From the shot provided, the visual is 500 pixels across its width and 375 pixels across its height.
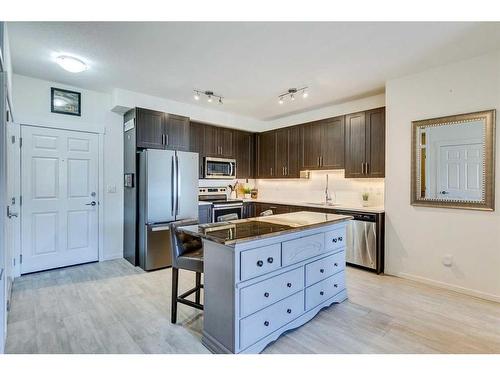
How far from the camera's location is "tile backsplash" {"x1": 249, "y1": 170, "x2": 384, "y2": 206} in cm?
424

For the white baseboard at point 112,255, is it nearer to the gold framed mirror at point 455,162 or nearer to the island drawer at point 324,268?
the island drawer at point 324,268

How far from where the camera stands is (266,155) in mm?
5598

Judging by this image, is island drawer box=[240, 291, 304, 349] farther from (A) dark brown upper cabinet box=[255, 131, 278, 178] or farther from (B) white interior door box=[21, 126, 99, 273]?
(A) dark brown upper cabinet box=[255, 131, 278, 178]

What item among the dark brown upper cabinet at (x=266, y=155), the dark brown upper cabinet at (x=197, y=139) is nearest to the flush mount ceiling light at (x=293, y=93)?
the dark brown upper cabinet at (x=266, y=155)

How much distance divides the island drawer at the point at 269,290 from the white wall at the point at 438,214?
6.47ft

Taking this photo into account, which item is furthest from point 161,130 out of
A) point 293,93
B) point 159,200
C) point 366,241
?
point 366,241

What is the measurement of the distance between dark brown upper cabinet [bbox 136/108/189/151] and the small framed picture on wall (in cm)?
88

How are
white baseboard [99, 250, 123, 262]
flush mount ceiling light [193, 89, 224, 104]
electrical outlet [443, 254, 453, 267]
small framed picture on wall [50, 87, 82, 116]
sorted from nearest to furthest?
electrical outlet [443, 254, 453, 267] → small framed picture on wall [50, 87, 82, 116] → flush mount ceiling light [193, 89, 224, 104] → white baseboard [99, 250, 123, 262]

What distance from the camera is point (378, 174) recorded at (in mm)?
3824

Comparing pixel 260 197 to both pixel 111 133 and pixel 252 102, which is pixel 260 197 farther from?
pixel 111 133

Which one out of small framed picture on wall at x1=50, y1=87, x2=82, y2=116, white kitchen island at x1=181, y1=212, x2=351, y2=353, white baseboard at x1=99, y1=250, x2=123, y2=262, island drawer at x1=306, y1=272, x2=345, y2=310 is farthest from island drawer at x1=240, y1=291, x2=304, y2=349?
small framed picture on wall at x1=50, y1=87, x2=82, y2=116

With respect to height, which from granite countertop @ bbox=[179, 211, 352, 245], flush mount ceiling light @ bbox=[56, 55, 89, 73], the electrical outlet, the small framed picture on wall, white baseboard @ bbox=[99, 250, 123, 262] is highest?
flush mount ceiling light @ bbox=[56, 55, 89, 73]

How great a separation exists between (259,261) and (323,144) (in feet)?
10.4
